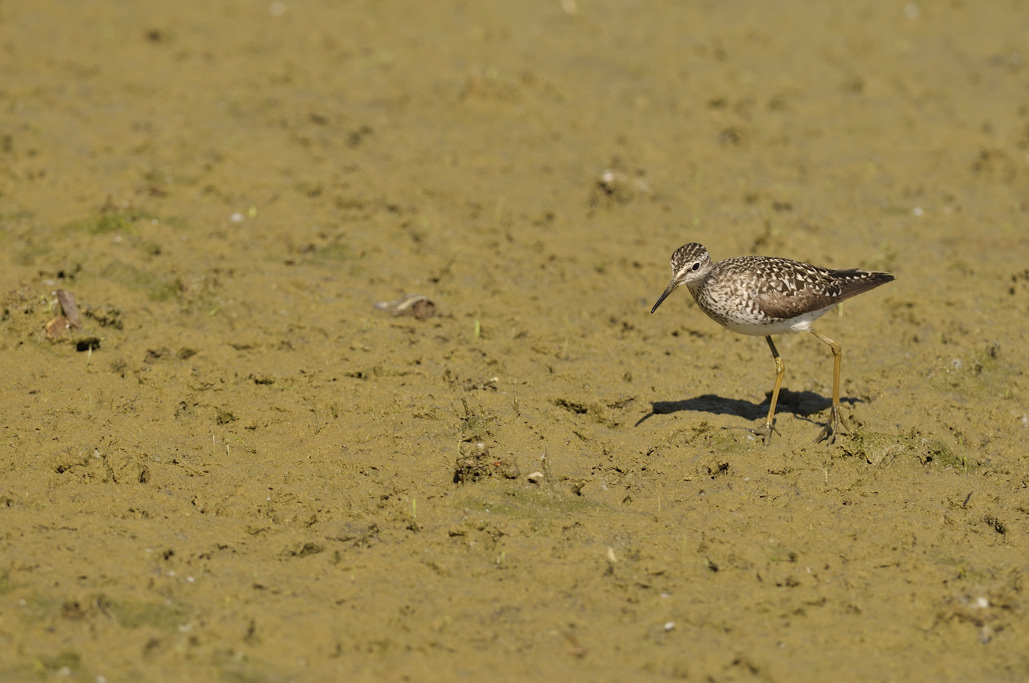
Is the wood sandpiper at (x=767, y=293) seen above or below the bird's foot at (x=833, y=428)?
above

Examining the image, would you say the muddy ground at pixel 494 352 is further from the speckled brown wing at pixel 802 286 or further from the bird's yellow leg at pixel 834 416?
the speckled brown wing at pixel 802 286

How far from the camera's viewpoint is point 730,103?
14102 millimetres

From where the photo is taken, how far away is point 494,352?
30.9ft

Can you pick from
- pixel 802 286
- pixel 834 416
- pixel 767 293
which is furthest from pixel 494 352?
pixel 834 416

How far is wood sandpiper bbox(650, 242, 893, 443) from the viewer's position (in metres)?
8.22

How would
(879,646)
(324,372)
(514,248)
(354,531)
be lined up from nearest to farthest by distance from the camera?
(879,646)
(354,531)
(324,372)
(514,248)

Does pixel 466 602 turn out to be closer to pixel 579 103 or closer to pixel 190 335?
Answer: pixel 190 335

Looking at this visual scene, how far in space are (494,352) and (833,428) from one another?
299cm

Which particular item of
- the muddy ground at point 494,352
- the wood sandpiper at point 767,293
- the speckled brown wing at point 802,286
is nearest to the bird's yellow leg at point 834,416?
the wood sandpiper at point 767,293

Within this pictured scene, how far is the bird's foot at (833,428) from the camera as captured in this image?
827 cm

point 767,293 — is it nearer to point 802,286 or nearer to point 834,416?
point 802,286

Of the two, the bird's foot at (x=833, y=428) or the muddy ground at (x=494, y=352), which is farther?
the bird's foot at (x=833, y=428)

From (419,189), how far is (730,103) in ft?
15.8

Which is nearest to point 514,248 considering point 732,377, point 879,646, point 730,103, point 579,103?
point 732,377
